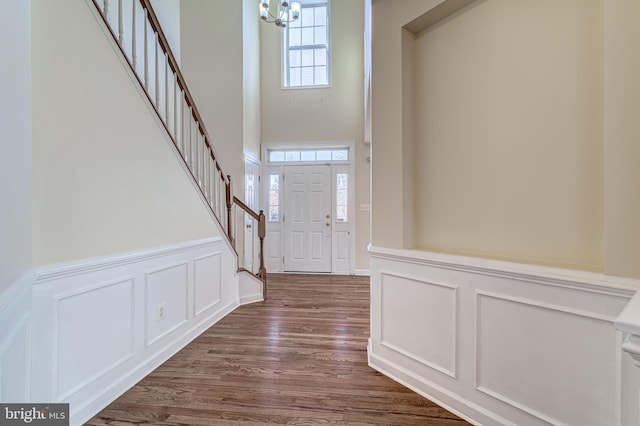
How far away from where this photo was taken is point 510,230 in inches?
67.4

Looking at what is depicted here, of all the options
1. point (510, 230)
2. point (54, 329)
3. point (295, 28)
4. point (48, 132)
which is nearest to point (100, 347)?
point (54, 329)

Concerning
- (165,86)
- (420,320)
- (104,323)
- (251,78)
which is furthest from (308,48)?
(104,323)

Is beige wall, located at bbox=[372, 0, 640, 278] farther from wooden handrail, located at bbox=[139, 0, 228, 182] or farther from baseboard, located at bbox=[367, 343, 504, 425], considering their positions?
wooden handrail, located at bbox=[139, 0, 228, 182]

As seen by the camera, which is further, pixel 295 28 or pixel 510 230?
pixel 295 28

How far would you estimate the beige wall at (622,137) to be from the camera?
1191 millimetres

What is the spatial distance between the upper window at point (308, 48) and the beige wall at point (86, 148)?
4049mm

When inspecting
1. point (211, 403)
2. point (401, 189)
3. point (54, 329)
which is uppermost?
point (401, 189)

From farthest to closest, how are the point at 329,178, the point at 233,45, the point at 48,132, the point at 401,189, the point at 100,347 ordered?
the point at 329,178 → the point at 233,45 → the point at 401,189 → the point at 100,347 → the point at 48,132

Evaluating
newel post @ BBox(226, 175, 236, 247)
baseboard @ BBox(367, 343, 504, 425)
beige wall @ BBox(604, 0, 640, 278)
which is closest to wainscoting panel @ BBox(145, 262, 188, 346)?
newel post @ BBox(226, 175, 236, 247)

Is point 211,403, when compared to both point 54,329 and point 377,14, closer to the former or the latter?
point 54,329

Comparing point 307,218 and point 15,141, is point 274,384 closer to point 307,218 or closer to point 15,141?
point 15,141

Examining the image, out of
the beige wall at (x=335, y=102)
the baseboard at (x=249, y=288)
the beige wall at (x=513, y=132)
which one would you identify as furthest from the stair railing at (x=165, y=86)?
the beige wall at (x=335, y=102)

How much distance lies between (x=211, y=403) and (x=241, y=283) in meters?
2.04

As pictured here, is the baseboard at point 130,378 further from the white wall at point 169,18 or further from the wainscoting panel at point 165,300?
the white wall at point 169,18
